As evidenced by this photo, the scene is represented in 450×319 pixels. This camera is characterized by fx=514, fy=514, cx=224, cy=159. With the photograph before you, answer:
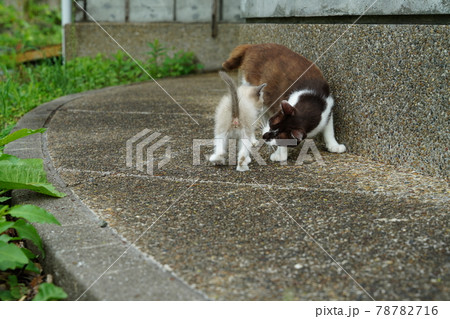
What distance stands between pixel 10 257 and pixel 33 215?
209 millimetres

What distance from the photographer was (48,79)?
6129 mm

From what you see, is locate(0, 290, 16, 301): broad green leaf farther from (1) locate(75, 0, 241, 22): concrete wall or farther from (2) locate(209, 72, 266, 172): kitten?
(1) locate(75, 0, 241, 22): concrete wall

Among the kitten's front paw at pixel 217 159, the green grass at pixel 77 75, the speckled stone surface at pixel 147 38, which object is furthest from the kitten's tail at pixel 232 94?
the speckled stone surface at pixel 147 38

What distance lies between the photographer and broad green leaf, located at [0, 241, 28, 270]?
190cm

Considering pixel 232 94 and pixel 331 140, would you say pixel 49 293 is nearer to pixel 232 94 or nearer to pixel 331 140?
pixel 232 94

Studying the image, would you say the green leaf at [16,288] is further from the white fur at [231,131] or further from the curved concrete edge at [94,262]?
the white fur at [231,131]

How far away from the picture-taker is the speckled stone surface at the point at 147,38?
7586mm

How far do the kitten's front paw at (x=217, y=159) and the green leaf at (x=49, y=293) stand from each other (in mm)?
1495

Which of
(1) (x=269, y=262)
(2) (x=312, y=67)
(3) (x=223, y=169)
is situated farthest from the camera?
(2) (x=312, y=67)

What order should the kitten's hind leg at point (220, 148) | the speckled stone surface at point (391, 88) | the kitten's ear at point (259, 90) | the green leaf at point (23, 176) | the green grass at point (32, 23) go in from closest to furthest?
1. the green leaf at point (23, 176)
2. the speckled stone surface at point (391, 88)
3. the kitten's hind leg at point (220, 148)
4. the kitten's ear at point (259, 90)
5. the green grass at point (32, 23)
